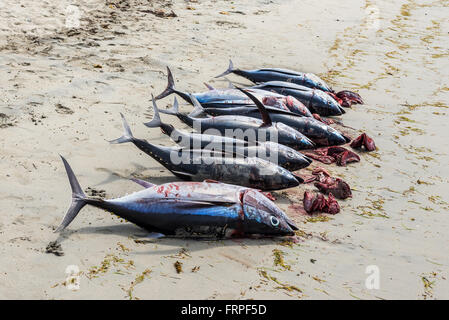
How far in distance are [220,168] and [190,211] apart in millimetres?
886

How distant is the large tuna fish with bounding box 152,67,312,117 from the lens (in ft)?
21.3

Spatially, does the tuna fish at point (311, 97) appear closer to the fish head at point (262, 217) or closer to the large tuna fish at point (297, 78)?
the large tuna fish at point (297, 78)

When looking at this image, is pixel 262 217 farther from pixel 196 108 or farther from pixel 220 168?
pixel 196 108

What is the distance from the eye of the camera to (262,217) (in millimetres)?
4219

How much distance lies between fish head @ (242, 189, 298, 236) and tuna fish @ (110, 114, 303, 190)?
0.56 meters

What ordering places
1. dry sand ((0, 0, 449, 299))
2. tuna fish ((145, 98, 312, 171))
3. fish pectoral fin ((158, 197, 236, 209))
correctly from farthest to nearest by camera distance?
tuna fish ((145, 98, 312, 171)) < fish pectoral fin ((158, 197, 236, 209)) < dry sand ((0, 0, 449, 299))

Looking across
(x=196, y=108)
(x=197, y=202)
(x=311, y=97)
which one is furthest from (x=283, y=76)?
(x=197, y=202)

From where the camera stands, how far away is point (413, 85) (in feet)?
28.5

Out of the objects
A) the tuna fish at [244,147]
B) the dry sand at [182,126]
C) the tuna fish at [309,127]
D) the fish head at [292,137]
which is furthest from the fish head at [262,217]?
the tuna fish at [309,127]

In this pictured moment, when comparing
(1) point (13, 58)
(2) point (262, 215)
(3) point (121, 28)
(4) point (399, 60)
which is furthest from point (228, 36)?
(2) point (262, 215)

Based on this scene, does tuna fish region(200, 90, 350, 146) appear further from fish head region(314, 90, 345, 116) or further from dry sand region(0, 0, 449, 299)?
fish head region(314, 90, 345, 116)

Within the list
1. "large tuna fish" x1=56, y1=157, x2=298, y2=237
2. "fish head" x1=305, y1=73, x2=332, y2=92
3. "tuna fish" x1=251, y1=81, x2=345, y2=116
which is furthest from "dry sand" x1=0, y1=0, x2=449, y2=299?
"fish head" x1=305, y1=73, x2=332, y2=92

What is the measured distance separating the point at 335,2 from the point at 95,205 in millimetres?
10804
